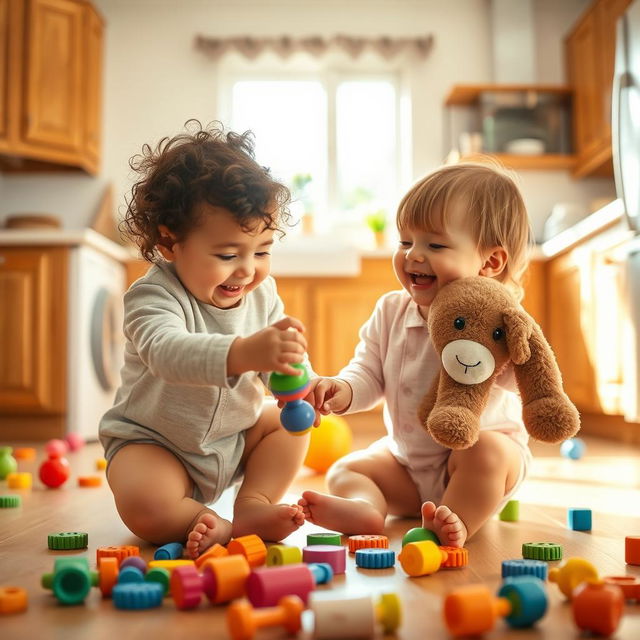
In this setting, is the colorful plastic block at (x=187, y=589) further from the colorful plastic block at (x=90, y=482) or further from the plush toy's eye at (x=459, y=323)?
→ the colorful plastic block at (x=90, y=482)

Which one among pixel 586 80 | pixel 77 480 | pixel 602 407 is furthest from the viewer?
pixel 586 80

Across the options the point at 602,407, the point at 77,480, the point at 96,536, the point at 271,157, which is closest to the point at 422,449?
the point at 96,536

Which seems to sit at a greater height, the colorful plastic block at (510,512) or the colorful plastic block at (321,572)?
the colorful plastic block at (321,572)

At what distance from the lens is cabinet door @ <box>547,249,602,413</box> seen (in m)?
3.15

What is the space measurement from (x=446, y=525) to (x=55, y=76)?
11.2ft

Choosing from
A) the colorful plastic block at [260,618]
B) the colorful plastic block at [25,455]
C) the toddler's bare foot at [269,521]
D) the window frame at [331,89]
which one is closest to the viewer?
the colorful plastic block at [260,618]

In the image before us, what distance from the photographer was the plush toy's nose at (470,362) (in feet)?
3.64

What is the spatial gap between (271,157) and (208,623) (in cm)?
394

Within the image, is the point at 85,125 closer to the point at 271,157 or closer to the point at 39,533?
the point at 271,157

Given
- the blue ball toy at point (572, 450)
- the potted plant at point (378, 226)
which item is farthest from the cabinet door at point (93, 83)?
the blue ball toy at point (572, 450)

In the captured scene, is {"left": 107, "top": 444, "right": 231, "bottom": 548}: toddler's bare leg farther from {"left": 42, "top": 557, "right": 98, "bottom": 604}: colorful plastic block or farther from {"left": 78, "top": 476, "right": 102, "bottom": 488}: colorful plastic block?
{"left": 78, "top": 476, "right": 102, "bottom": 488}: colorful plastic block

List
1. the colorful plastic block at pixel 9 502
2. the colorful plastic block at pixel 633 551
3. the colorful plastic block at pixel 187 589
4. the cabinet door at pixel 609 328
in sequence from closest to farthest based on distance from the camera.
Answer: the colorful plastic block at pixel 187 589 → the colorful plastic block at pixel 633 551 → the colorful plastic block at pixel 9 502 → the cabinet door at pixel 609 328

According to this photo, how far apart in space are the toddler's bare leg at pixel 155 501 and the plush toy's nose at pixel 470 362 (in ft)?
1.26

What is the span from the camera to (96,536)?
4.07 ft
